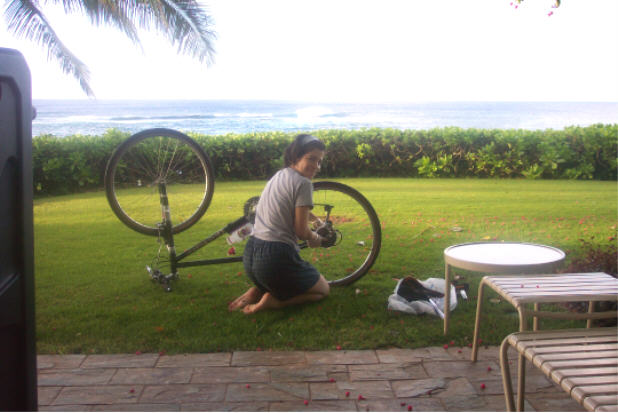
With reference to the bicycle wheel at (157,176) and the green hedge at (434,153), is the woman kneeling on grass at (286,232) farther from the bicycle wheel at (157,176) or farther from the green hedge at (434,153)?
the green hedge at (434,153)

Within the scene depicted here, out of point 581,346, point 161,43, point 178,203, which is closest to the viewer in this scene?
point 581,346

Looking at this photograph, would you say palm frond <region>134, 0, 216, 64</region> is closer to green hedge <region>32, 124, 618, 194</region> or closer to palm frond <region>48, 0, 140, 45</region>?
palm frond <region>48, 0, 140, 45</region>

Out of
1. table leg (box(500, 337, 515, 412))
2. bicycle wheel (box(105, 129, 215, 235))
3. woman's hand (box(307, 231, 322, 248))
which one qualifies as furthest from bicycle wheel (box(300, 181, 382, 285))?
table leg (box(500, 337, 515, 412))

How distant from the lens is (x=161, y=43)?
33.7 feet

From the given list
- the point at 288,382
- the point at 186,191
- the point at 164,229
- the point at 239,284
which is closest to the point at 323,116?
the point at 186,191

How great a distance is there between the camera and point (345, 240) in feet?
18.1

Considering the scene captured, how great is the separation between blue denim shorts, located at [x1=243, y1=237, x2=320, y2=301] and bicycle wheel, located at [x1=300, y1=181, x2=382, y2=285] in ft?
2.07

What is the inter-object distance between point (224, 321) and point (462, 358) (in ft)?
4.91

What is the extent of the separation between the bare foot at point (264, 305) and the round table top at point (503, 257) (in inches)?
47.2

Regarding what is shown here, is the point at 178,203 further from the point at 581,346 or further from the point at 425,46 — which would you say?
the point at 425,46

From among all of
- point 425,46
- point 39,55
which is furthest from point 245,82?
point 39,55

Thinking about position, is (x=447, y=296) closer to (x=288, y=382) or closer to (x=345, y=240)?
(x=288, y=382)

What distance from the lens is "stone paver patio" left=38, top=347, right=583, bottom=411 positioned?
8.00ft

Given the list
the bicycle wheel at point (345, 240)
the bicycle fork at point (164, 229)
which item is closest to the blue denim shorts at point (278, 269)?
the bicycle wheel at point (345, 240)
